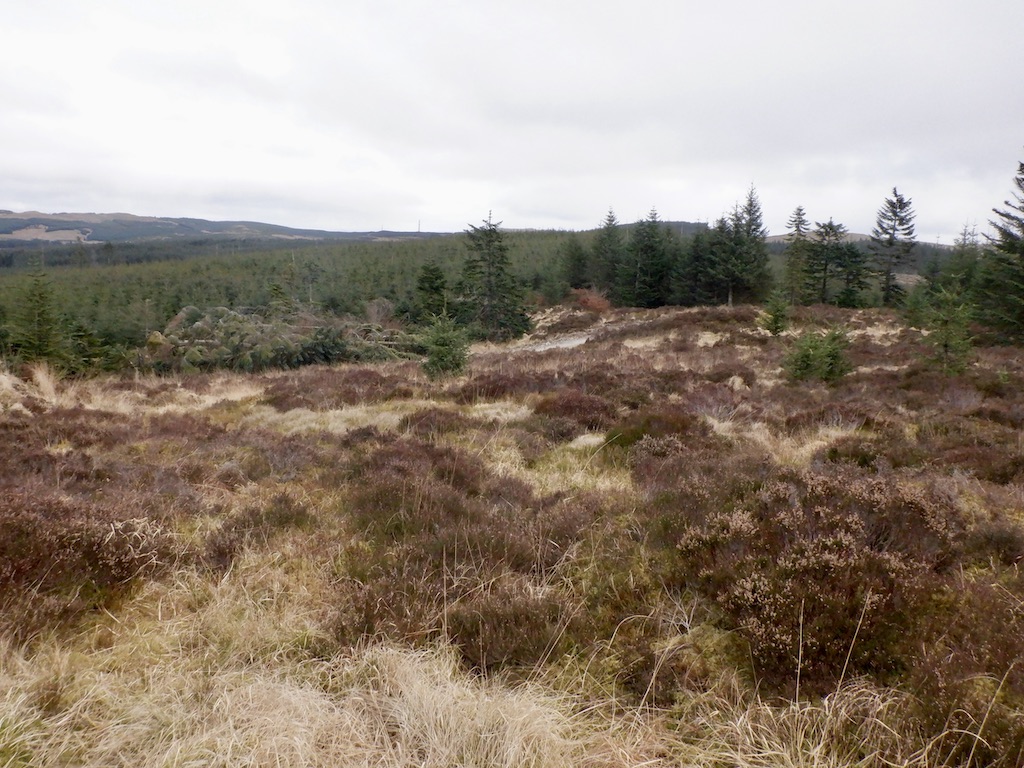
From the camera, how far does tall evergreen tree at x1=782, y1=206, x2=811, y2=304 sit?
115ft

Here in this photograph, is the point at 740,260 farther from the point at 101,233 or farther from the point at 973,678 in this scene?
the point at 101,233

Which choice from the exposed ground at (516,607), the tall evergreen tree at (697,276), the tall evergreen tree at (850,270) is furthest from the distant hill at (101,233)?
the exposed ground at (516,607)

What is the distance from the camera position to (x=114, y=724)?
6.79 feet

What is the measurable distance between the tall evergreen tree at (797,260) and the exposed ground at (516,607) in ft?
110

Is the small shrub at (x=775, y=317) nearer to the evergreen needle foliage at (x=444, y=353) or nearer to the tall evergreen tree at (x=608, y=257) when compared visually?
the evergreen needle foliage at (x=444, y=353)

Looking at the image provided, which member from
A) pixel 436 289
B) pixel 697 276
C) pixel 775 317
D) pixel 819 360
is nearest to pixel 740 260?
pixel 697 276

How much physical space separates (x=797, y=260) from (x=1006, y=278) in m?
15.5

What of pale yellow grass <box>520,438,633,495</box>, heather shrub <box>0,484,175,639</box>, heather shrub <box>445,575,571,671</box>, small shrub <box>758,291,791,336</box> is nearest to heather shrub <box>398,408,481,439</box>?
pale yellow grass <box>520,438,633,495</box>

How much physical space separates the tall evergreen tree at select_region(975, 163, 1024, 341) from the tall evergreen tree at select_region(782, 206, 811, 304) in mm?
12204

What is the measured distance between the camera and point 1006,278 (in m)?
20.6

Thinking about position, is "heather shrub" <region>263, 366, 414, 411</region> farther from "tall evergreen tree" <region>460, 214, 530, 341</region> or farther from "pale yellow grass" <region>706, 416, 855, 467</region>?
"tall evergreen tree" <region>460, 214, 530, 341</region>

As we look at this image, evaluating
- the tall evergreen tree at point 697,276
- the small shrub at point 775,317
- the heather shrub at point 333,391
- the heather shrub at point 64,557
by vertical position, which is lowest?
the heather shrub at point 333,391

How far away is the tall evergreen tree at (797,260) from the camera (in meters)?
35.1

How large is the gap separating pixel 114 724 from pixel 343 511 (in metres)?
2.19
